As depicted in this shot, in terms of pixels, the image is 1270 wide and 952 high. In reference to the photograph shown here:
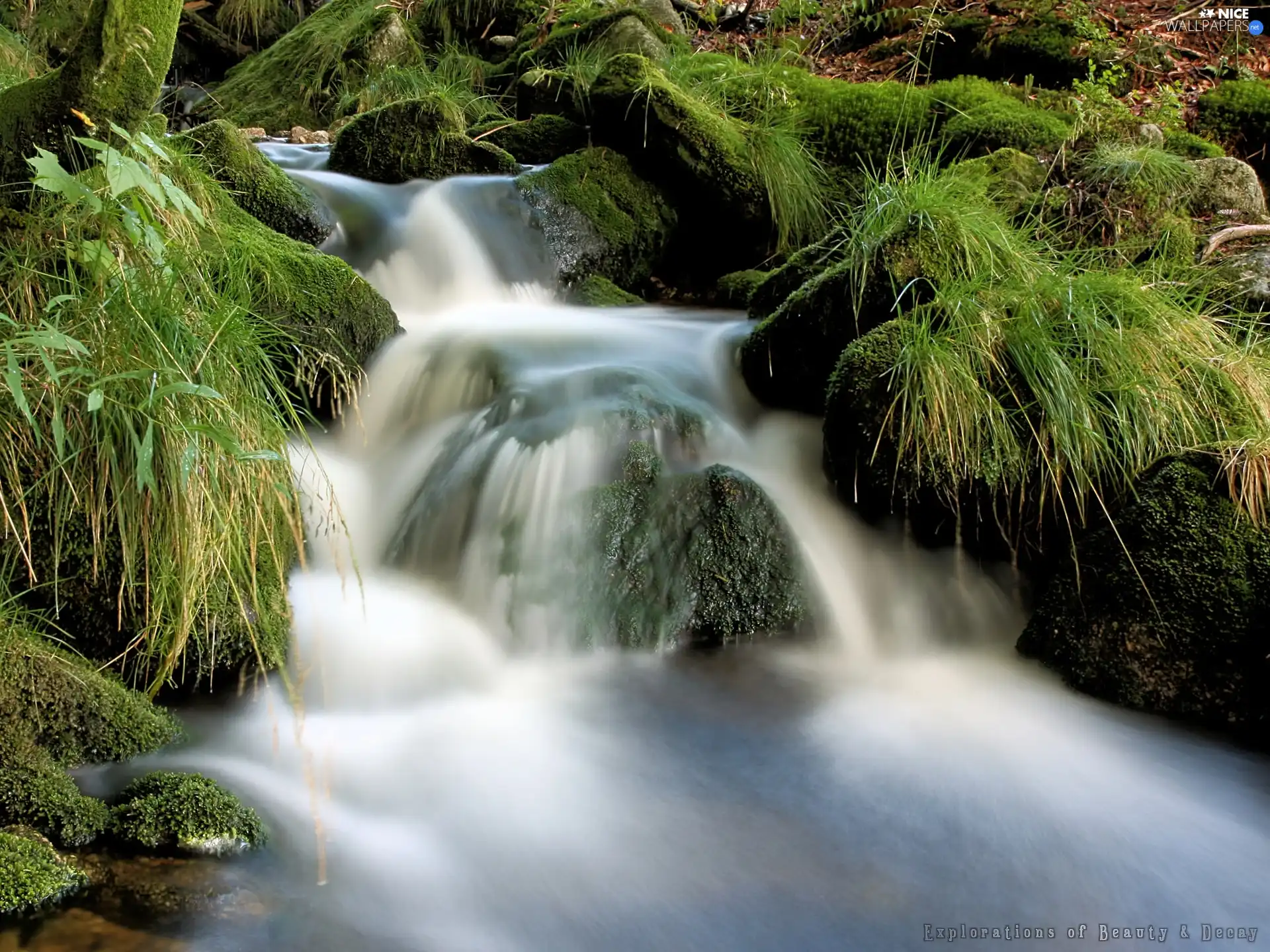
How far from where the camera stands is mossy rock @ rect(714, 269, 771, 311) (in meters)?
5.66

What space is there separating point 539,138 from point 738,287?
2.05m

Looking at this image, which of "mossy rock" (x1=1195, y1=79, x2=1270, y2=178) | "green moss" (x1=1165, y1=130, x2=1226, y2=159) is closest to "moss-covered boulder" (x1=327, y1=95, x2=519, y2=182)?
"green moss" (x1=1165, y1=130, x2=1226, y2=159)

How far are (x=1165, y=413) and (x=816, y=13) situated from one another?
5696 millimetres

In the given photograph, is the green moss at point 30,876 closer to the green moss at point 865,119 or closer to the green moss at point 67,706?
the green moss at point 67,706

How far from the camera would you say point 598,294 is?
575cm

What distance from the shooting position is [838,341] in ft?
13.1

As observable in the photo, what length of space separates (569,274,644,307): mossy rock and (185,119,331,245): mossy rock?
1.37 m

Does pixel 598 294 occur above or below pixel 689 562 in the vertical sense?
above

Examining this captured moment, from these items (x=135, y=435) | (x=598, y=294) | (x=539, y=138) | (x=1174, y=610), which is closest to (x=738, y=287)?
(x=598, y=294)

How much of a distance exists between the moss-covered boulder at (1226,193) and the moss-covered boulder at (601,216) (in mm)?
2733

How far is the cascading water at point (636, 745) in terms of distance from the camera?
218cm

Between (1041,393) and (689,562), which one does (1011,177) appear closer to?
(1041,393)

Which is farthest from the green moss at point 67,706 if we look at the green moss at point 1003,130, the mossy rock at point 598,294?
the green moss at point 1003,130

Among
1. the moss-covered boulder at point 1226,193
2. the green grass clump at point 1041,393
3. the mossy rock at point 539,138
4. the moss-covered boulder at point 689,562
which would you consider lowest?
the moss-covered boulder at point 689,562
